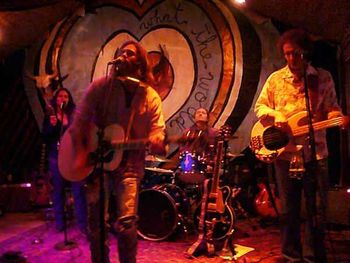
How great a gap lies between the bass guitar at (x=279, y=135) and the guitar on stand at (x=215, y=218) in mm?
1070

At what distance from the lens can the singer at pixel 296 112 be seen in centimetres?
372

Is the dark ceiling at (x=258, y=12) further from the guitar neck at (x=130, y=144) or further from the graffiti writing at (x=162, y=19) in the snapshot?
the guitar neck at (x=130, y=144)

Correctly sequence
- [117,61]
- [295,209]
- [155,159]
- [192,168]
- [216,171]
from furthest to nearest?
[155,159]
[192,168]
[216,171]
[295,209]
[117,61]

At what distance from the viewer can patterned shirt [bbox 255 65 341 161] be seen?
3.80m

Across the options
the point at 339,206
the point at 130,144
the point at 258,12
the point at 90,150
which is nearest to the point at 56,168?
the point at 90,150

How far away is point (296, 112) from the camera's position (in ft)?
12.8

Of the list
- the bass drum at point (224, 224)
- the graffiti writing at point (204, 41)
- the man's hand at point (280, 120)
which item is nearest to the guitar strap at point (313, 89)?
the man's hand at point (280, 120)

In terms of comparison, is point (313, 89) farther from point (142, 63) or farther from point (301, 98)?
point (142, 63)

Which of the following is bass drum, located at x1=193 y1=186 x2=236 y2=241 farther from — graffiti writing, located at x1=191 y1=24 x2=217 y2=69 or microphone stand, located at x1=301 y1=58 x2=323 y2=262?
graffiti writing, located at x1=191 y1=24 x2=217 y2=69

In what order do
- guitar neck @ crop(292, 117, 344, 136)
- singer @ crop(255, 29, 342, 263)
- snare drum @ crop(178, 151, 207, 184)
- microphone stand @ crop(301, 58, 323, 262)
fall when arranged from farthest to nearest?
snare drum @ crop(178, 151, 207, 184)
singer @ crop(255, 29, 342, 263)
guitar neck @ crop(292, 117, 344, 136)
microphone stand @ crop(301, 58, 323, 262)

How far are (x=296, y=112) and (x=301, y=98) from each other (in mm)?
138

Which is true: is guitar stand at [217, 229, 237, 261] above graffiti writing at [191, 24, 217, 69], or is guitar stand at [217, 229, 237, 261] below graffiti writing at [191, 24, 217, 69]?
below

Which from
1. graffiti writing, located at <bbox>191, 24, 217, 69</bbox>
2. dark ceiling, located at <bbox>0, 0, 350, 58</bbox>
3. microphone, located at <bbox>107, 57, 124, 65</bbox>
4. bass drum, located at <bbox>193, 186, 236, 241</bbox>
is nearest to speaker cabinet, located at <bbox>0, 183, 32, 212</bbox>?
dark ceiling, located at <bbox>0, 0, 350, 58</bbox>

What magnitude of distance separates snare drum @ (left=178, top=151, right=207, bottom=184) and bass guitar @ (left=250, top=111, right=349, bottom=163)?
194 cm
